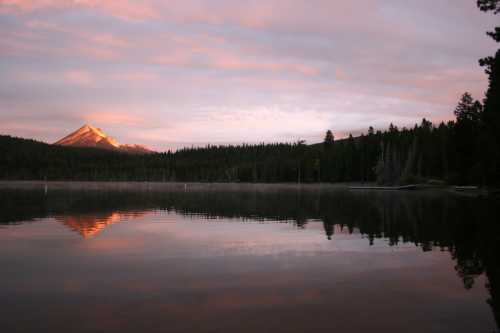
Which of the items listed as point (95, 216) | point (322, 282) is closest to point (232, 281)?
point (322, 282)

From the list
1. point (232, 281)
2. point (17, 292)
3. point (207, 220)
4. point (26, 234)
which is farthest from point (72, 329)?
point (207, 220)

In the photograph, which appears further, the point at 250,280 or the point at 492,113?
the point at 492,113

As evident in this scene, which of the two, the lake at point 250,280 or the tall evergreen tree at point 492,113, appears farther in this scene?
the tall evergreen tree at point 492,113

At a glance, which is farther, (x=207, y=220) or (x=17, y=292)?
(x=207, y=220)

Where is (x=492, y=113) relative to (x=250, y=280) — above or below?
above

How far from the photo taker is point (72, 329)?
10.6 metres

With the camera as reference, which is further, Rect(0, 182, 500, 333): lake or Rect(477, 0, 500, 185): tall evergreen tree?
Rect(477, 0, 500, 185): tall evergreen tree

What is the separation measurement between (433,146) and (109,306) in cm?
12975

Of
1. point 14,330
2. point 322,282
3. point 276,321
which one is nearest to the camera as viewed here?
point 14,330

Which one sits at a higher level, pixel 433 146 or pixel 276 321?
pixel 433 146

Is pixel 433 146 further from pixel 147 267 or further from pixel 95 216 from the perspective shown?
pixel 147 267

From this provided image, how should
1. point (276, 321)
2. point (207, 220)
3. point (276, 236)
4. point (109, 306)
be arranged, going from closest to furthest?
point (276, 321) < point (109, 306) < point (276, 236) < point (207, 220)

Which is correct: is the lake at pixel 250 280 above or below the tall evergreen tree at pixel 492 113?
below

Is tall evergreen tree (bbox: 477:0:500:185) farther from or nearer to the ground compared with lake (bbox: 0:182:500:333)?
farther from the ground
